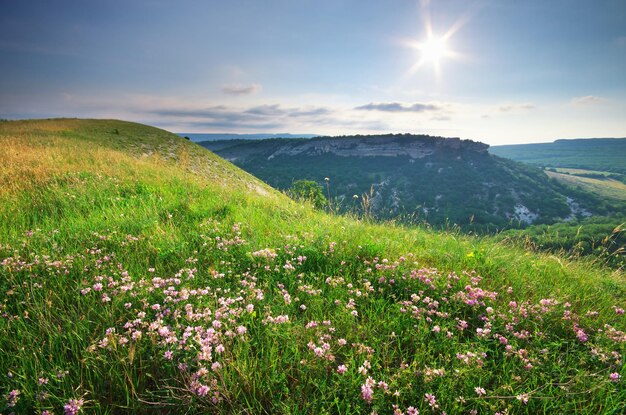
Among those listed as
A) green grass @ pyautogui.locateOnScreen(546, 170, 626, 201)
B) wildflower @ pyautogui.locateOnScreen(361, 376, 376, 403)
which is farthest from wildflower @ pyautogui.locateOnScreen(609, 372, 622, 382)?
green grass @ pyautogui.locateOnScreen(546, 170, 626, 201)

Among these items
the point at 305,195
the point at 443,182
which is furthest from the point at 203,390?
the point at 443,182

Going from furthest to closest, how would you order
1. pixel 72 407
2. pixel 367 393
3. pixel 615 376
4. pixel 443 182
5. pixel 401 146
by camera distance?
pixel 401 146 → pixel 443 182 → pixel 615 376 → pixel 367 393 → pixel 72 407

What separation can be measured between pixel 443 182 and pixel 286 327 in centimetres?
14803

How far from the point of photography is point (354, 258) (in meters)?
4.42

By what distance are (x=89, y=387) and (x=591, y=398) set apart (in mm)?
3993

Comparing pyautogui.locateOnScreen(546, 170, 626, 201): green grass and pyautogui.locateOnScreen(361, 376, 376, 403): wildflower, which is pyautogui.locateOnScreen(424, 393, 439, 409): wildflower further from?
pyautogui.locateOnScreen(546, 170, 626, 201): green grass

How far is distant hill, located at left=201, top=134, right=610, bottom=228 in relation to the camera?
359 feet


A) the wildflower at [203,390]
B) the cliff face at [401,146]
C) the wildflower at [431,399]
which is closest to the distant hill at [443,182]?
the cliff face at [401,146]

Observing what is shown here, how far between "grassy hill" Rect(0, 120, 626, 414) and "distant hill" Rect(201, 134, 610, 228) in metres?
84.2

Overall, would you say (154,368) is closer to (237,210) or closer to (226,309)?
(226,309)

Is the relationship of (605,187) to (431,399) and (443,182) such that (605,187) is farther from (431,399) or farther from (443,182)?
(431,399)

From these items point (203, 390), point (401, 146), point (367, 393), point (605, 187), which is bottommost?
point (605, 187)

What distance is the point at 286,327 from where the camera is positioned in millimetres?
2746

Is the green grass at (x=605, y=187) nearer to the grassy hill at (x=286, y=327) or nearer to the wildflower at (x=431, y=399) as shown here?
the grassy hill at (x=286, y=327)
